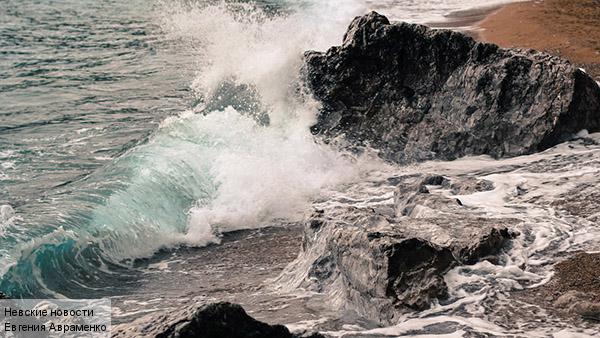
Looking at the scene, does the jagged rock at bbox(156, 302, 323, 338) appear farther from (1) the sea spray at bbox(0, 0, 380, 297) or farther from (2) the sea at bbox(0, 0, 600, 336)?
(1) the sea spray at bbox(0, 0, 380, 297)

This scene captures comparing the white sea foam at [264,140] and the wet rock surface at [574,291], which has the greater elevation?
the white sea foam at [264,140]

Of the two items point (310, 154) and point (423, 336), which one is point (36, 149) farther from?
point (423, 336)

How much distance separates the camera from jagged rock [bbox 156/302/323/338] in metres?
5.12

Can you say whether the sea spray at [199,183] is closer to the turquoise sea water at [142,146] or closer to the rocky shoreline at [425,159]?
the turquoise sea water at [142,146]

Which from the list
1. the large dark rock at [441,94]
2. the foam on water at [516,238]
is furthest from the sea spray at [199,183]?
the foam on water at [516,238]

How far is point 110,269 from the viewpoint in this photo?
930cm

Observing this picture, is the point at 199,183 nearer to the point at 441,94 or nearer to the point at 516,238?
the point at 441,94

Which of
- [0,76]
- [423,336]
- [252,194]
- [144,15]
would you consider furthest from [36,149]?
[144,15]

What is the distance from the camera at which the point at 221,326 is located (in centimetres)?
A: 523

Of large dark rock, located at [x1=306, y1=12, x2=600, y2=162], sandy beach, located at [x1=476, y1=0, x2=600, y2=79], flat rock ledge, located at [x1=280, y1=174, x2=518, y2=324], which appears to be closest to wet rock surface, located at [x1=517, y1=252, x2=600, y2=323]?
flat rock ledge, located at [x1=280, y1=174, x2=518, y2=324]

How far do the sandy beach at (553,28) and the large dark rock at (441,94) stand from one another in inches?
142

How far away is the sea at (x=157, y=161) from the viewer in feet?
29.7

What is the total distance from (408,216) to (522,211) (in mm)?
1306

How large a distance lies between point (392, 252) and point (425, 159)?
535 cm
